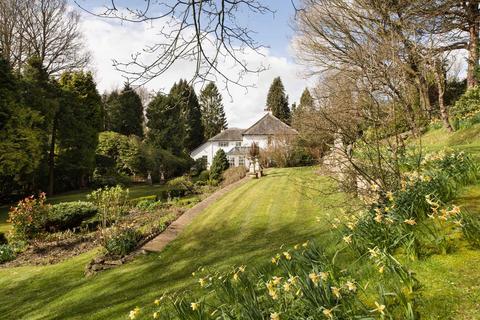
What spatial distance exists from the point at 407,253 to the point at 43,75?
2595 cm

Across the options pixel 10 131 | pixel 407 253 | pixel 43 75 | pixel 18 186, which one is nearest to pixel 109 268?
pixel 407 253

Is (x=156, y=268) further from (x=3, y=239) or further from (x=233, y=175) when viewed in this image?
(x=233, y=175)

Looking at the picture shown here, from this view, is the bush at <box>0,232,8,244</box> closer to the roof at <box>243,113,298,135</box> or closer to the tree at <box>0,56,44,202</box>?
the tree at <box>0,56,44,202</box>

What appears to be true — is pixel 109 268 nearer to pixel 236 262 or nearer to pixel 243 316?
pixel 236 262

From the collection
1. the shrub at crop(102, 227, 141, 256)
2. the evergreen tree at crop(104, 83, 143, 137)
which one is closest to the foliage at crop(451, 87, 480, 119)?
the shrub at crop(102, 227, 141, 256)

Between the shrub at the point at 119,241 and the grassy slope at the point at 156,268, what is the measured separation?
743 mm

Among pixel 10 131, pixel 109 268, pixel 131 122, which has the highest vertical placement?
pixel 131 122

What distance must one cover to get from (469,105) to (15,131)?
22.0 metres

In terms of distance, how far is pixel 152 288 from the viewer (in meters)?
6.55

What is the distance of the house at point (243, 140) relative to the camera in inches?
1652

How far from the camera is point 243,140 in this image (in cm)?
4453

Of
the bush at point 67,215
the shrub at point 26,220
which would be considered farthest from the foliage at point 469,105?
the shrub at point 26,220

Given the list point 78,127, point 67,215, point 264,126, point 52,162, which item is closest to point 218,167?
point 78,127

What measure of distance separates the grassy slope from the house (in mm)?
26693
